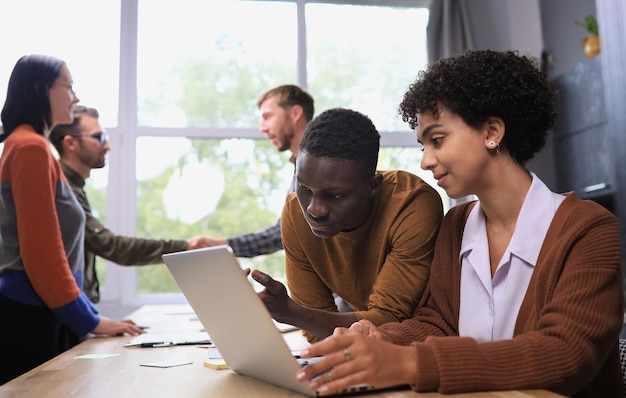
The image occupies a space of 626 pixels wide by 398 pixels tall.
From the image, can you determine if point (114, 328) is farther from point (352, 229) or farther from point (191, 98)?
point (191, 98)

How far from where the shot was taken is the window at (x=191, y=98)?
443 cm

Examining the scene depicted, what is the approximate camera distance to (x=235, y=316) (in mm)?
1041

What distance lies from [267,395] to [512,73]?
0.76 metres

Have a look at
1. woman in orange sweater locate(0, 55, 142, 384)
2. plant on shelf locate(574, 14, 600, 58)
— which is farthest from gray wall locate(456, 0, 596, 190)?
woman in orange sweater locate(0, 55, 142, 384)

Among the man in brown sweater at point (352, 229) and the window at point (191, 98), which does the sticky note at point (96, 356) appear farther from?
the window at point (191, 98)

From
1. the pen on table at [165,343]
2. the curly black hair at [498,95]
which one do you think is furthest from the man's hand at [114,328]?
the curly black hair at [498,95]

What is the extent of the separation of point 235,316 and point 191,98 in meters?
3.67

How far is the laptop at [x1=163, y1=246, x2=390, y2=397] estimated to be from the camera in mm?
940

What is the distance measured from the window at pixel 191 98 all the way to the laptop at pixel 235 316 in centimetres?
328

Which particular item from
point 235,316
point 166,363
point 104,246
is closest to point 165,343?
point 166,363

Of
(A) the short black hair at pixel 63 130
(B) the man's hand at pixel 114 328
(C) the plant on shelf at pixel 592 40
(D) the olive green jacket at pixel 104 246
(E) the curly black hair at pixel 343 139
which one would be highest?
(C) the plant on shelf at pixel 592 40

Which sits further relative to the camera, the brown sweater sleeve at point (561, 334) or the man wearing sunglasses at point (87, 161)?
the man wearing sunglasses at point (87, 161)

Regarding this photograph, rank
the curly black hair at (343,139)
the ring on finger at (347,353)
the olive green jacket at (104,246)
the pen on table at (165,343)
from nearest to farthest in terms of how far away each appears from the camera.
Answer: the ring on finger at (347,353) → the curly black hair at (343,139) → the pen on table at (165,343) → the olive green jacket at (104,246)

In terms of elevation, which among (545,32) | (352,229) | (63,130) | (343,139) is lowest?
(352,229)
